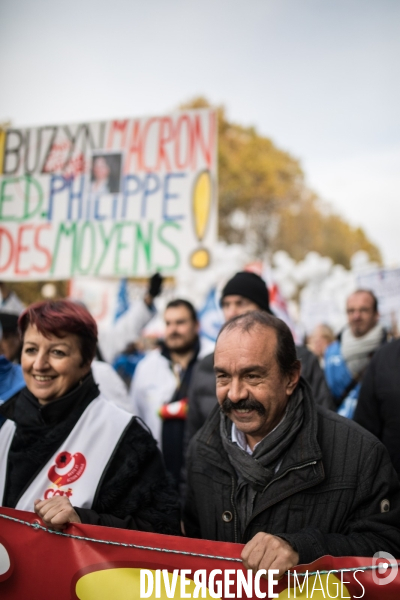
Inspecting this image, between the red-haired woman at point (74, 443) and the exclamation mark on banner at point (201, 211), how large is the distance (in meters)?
2.27

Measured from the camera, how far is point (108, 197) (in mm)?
5039

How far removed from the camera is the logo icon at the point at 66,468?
219 cm

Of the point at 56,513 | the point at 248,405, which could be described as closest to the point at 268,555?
the point at 248,405

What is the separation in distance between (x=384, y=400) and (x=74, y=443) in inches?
56.2

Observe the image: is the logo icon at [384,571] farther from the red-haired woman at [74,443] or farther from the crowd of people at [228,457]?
the red-haired woman at [74,443]

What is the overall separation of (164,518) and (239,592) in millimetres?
555

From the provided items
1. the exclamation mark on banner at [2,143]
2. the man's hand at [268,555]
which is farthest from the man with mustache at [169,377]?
the man's hand at [268,555]

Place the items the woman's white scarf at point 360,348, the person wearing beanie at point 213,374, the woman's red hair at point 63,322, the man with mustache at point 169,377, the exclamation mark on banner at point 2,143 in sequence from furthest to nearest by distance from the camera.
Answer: the exclamation mark on banner at point 2,143 < the woman's white scarf at point 360,348 < the man with mustache at point 169,377 < the person wearing beanie at point 213,374 < the woman's red hair at point 63,322

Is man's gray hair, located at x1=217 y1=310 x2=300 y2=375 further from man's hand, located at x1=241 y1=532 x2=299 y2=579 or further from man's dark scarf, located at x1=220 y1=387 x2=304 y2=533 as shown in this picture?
man's hand, located at x1=241 y1=532 x2=299 y2=579

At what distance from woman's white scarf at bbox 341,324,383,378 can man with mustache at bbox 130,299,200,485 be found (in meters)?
1.21

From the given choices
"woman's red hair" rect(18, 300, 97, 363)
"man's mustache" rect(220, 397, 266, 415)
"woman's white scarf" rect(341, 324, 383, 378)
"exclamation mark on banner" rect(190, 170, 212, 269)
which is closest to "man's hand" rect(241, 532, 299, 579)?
"man's mustache" rect(220, 397, 266, 415)

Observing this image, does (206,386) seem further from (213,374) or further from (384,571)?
(384,571)

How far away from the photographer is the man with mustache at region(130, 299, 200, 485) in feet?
13.3

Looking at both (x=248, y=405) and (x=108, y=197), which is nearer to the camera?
(x=248, y=405)
